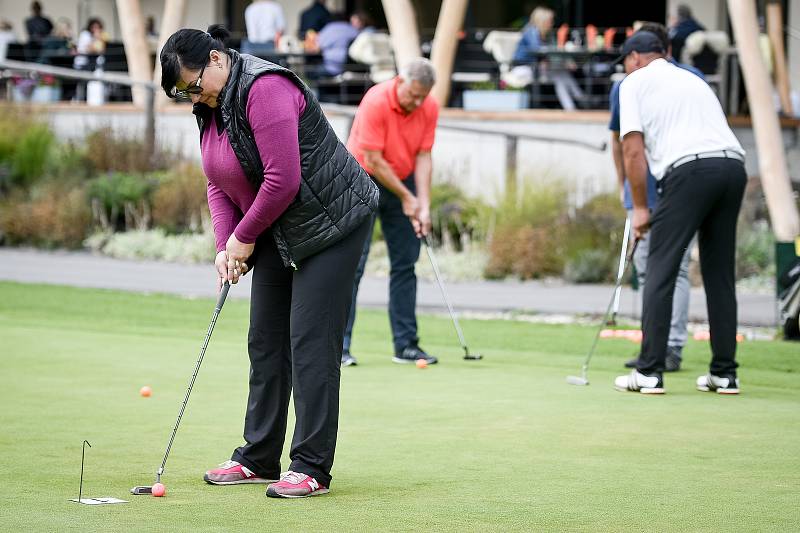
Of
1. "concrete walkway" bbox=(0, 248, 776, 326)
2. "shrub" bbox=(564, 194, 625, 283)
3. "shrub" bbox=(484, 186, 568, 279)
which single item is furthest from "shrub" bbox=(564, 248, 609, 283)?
"shrub" bbox=(484, 186, 568, 279)

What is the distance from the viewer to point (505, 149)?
1727 cm

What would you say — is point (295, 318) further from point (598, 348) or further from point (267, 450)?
point (598, 348)

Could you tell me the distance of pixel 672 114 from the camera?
24.8 ft

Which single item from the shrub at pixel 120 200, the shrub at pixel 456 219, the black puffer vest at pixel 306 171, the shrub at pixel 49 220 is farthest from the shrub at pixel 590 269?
the black puffer vest at pixel 306 171

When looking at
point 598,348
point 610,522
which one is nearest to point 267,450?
point 610,522

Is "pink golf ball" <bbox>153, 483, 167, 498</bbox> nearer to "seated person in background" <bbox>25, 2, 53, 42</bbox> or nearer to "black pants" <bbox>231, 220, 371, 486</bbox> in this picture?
"black pants" <bbox>231, 220, 371, 486</bbox>

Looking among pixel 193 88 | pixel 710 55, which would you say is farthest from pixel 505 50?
pixel 193 88

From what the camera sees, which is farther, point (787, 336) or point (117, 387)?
point (787, 336)

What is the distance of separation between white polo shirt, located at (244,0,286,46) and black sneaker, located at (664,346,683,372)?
1344 cm

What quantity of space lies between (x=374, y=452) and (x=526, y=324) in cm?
562

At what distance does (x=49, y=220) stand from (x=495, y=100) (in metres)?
6.08

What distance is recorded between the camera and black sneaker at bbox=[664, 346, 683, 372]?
872 cm

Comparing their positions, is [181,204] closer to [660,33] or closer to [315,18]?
[315,18]

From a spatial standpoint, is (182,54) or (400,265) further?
(400,265)
